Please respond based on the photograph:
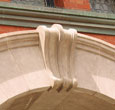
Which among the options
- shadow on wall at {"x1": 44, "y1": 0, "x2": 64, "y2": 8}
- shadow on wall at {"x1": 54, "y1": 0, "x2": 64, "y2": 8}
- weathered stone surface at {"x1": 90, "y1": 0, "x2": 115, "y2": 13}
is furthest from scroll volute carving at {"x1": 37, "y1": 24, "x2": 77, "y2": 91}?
weathered stone surface at {"x1": 90, "y1": 0, "x2": 115, "y2": 13}

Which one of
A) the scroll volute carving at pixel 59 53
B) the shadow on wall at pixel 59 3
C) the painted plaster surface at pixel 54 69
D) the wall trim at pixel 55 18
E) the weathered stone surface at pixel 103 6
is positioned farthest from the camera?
the weathered stone surface at pixel 103 6

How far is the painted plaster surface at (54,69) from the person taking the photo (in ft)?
19.7

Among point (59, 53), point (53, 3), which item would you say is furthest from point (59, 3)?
point (59, 53)

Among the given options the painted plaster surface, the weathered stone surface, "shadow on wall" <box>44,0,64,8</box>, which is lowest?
the painted plaster surface

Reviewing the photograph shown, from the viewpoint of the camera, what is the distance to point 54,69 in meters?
6.17

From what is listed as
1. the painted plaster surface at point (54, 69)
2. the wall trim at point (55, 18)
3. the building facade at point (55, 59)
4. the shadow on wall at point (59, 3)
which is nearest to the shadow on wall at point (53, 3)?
the shadow on wall at point (59, 3)

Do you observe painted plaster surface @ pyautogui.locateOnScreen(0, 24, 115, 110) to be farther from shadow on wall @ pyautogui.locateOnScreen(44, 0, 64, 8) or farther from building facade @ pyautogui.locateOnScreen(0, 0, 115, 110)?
shadow on wall @ pyautogui.locateOnScreen(44, 0, 64, 8)

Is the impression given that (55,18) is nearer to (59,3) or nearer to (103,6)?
(59,3)

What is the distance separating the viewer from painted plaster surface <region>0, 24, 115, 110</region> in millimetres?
6016

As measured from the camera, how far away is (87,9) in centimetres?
712

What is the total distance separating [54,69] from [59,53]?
23 centimetres

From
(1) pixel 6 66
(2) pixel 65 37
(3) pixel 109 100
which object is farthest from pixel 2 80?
(3) pixel 109 100

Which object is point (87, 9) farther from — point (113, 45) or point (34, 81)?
point (34, 81)

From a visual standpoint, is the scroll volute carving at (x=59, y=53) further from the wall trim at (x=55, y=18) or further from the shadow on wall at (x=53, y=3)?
the shadow on wall at (x=53, y=3)
